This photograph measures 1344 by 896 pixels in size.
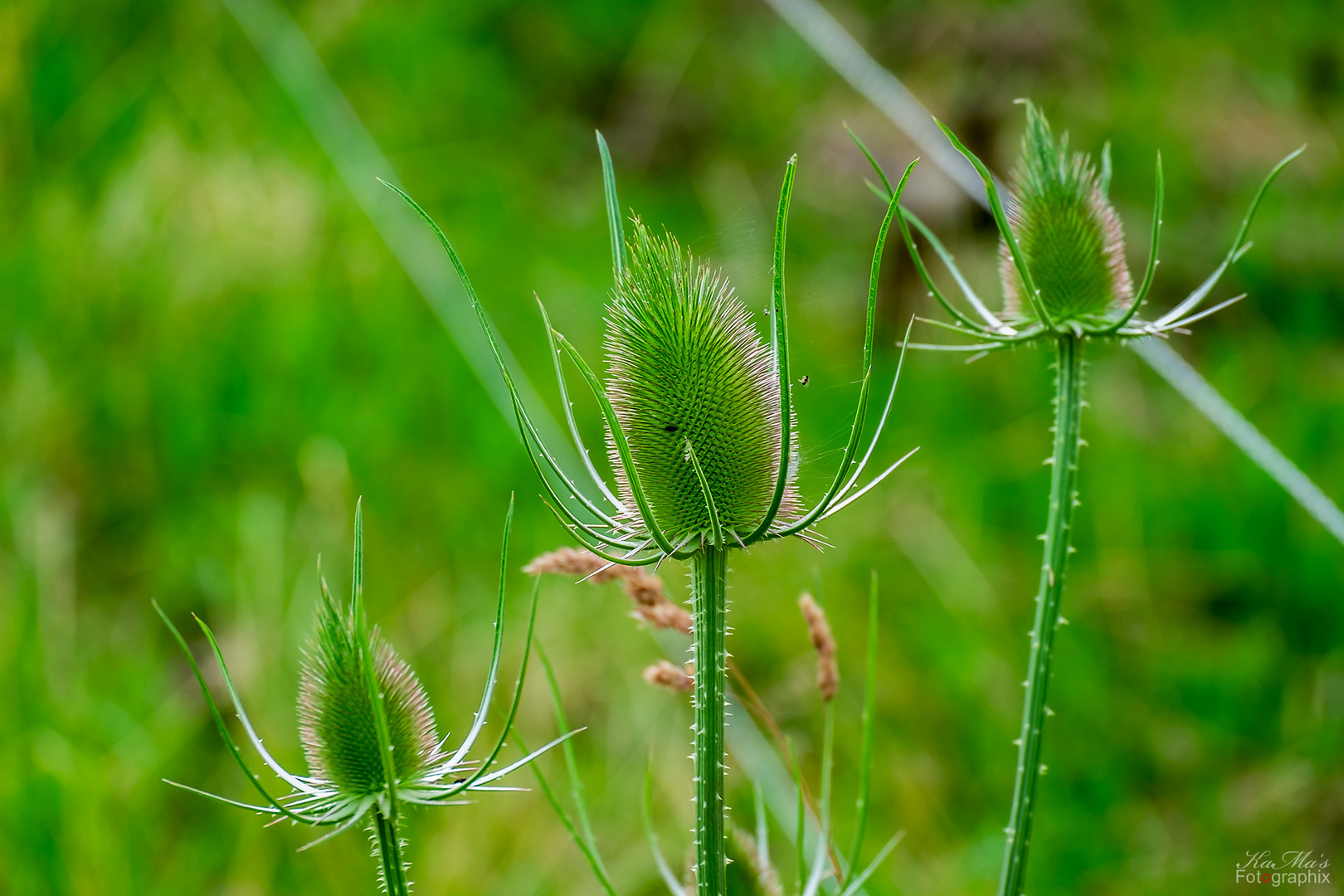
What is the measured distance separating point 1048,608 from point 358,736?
385 mm

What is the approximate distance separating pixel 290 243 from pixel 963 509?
187cm

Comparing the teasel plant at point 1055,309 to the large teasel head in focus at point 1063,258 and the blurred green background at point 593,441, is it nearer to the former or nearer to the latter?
the large teasel head in focus at point 1063,258

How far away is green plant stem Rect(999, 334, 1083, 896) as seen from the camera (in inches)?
21.4

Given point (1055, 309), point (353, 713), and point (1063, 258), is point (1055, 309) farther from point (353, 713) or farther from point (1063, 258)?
point (353, 713)

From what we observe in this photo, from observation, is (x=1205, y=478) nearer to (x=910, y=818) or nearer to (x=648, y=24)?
(x=910, y=818)

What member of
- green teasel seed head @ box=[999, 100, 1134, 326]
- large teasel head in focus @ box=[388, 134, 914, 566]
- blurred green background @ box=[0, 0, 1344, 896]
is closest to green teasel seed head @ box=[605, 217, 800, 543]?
large teasel head in focus @ box=[388, 134, 914, 566]

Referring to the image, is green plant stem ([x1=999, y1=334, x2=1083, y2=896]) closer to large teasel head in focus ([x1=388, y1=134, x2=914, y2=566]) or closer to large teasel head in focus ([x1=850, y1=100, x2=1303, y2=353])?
large teasel head in focus ([x1=850, y1=100, x2=1303, y2=353])

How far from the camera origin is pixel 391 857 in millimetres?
478

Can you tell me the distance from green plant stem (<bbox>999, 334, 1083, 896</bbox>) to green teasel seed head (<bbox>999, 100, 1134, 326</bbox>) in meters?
0.04

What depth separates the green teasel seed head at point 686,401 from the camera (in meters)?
0.52

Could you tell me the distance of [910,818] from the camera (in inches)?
66.7

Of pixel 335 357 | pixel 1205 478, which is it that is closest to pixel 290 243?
pixel 335 357
